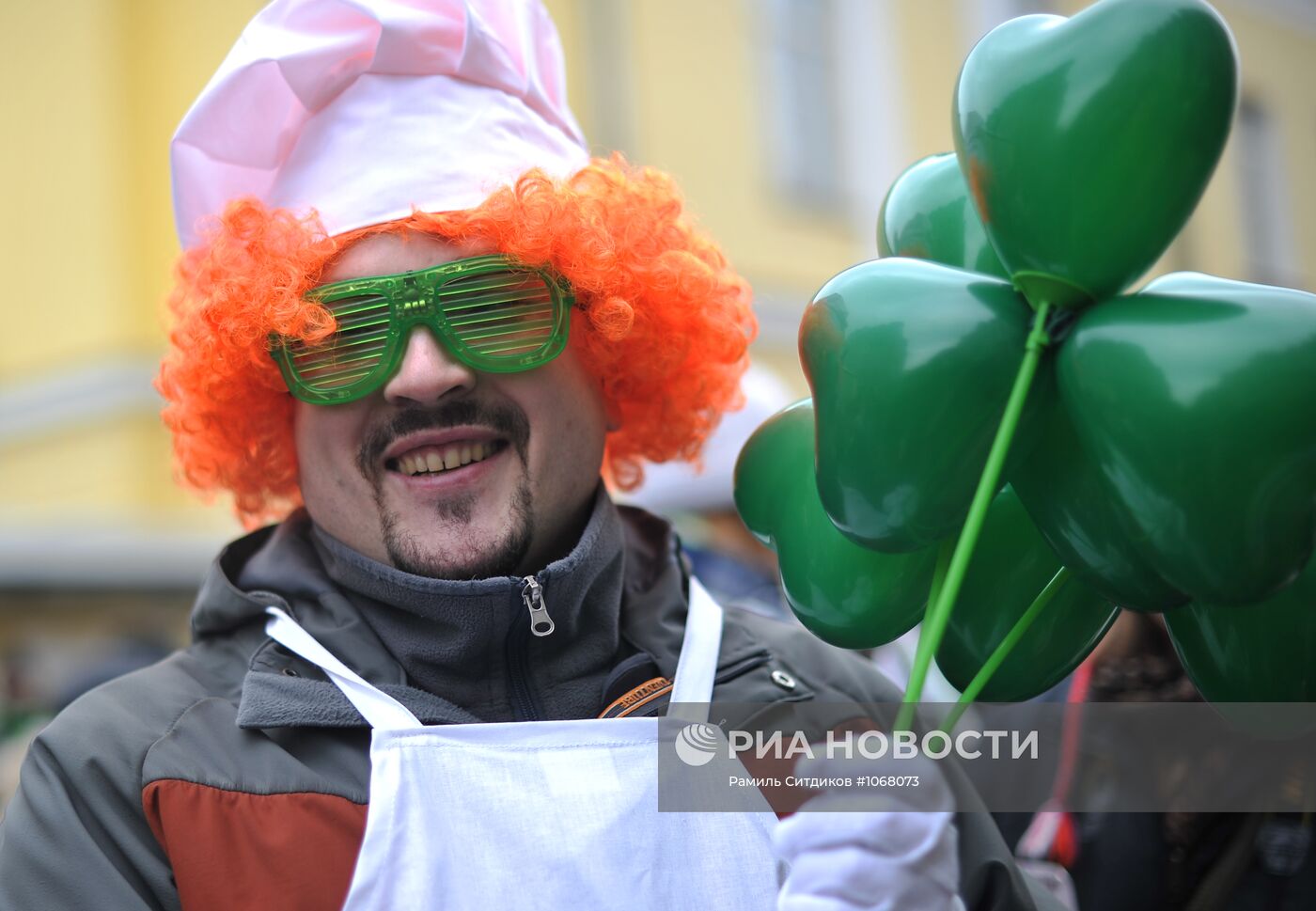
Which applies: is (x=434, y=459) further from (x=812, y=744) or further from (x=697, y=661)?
(x=812, y=744)

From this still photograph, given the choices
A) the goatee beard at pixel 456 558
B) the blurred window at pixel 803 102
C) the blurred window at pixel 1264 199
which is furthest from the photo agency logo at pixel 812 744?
the blurred window at pixel 1264 199

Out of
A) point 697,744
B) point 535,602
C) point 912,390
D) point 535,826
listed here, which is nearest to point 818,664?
point 697,744

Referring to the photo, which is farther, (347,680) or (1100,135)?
(347,680)

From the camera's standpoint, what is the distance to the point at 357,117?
2020 millimetres

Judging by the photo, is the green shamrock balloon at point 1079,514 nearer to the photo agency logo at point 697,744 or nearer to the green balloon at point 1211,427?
the green balloon at point 1211,427

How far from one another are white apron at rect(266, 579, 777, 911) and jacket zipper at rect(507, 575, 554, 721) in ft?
0.27

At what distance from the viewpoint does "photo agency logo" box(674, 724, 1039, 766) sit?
4.21 feet

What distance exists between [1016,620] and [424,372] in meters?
0.83

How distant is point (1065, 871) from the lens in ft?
7.94

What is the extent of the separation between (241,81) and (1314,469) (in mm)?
1502

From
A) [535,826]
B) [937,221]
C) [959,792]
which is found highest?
[937,221]

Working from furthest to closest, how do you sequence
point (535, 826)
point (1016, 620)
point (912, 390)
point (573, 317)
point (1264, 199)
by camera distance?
point (1264, 199), point (573, 317), point (535, 826), point (1016, 620), point (912, 390)

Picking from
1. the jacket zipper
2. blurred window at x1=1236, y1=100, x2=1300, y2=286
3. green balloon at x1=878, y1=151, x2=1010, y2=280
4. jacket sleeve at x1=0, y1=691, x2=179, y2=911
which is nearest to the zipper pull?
the jacket zipper

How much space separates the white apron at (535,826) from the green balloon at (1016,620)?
1.17ft
